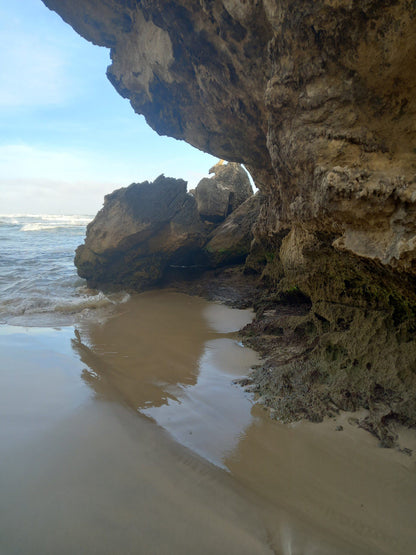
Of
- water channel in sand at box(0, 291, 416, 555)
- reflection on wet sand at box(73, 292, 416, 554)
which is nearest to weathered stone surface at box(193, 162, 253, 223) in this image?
reflection on wet sand at box(73, 292, 416, 554)

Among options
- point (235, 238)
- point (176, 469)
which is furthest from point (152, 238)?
point (176, 469)

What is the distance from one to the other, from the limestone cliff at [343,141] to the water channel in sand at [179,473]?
2.53 feet

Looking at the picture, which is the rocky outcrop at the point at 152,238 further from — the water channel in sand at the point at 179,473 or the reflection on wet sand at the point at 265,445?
the water channel in sand at the point at 179,473

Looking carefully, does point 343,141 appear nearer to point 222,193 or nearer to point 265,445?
point 265,445

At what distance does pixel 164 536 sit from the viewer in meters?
1.87

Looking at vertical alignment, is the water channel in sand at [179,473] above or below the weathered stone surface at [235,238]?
below

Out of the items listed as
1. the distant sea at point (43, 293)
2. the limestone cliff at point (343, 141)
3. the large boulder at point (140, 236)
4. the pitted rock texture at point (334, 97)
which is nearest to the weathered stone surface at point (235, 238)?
the large boulder at point (140, 236)

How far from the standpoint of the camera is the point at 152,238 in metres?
8.45

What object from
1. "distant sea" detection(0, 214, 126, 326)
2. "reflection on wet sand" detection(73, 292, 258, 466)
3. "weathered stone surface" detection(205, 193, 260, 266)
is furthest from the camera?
"weathered stone surface" detection(205, 193, 260, 266)

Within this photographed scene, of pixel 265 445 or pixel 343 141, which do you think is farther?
pixel 343 141

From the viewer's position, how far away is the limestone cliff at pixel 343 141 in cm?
244

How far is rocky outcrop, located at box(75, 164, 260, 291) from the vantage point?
26.8ft

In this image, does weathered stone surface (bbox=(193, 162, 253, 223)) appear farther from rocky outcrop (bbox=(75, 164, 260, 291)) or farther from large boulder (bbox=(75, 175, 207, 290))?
large boulder (bbox=(75, 175, 207, 290))

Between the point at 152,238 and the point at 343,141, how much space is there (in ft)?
19.8
